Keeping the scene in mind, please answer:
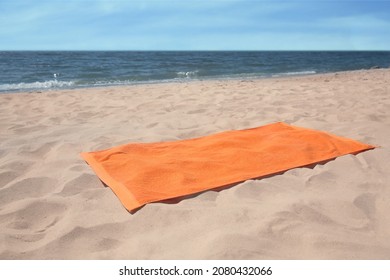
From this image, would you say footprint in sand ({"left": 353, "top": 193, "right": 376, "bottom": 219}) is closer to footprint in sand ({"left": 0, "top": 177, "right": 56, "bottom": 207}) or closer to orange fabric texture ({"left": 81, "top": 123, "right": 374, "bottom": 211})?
orange fabric texture ({"left": 81, "top": 123, "right": 374, "bottom": 211})

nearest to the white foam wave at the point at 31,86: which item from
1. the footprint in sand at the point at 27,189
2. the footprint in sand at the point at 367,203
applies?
the footprint in sand at the point at 27,189

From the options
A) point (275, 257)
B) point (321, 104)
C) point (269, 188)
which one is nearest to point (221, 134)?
point (269, 188)

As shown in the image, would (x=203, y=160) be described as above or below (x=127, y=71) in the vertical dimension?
below

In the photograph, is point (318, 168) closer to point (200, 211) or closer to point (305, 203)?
point (305, 203)

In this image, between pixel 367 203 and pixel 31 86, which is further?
pixel 31 86

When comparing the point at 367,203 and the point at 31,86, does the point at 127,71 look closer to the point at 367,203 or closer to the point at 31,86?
the point at 31,86

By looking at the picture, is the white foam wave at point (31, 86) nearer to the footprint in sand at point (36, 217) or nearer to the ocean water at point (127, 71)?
the ocean water at point (127, 71)

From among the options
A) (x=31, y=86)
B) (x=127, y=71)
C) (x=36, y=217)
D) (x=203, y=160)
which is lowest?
(x=36, y=217)

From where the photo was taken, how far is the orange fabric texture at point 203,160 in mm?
1815

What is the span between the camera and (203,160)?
7.20 ft

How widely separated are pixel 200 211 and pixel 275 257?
0.47 metres

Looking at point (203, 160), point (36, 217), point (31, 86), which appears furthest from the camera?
point (31, 86)

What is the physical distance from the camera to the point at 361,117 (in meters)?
3.41

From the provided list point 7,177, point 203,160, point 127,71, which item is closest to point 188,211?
point 203,160
